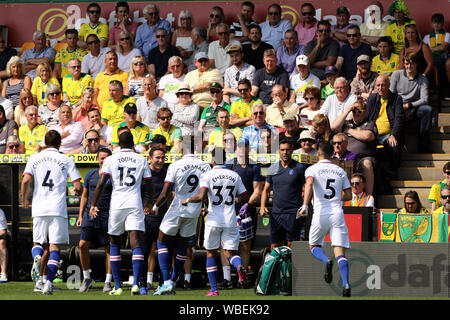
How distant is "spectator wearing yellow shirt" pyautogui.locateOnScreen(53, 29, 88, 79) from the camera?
1736 cm

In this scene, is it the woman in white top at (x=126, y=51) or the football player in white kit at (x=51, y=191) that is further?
the woman in white top at (x=126, y=51)

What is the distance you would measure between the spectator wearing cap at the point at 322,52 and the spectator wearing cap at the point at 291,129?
2434 millimetres

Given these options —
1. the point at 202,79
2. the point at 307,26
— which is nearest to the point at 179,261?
the point at 202,79

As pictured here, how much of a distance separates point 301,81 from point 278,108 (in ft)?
3.47

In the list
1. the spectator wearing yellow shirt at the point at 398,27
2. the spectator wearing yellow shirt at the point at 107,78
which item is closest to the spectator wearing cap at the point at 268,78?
the spectator wearing yellow shirt at the point at 398,27

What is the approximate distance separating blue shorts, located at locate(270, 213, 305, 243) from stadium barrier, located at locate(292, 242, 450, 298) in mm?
1009

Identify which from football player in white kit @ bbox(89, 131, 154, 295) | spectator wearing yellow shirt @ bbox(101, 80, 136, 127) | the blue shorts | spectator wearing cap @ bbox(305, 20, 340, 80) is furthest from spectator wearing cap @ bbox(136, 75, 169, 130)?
football player in white kit @ bbox(89, 131, 154, 295)

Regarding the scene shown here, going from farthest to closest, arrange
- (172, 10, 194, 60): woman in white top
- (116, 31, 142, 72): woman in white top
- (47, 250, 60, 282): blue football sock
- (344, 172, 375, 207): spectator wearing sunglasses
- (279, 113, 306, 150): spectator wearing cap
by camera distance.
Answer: (172, 10, 194, 60): woman in white top < (116, 31, 142, 72): woman in white top < (279, 113, 306, 150): spectator wearing cap < (344, 172, 375, 207): spectator wearing sunglasses < (47, 250, 60, 282): blue football sock

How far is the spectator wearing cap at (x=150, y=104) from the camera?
1501cm

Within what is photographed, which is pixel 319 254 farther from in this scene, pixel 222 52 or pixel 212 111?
pixel 222 52

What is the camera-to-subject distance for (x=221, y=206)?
443 inches

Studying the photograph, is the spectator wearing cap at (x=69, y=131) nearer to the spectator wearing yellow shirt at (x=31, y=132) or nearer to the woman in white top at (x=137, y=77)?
the spectator wearing yellow shirt at (x=31, y=132)

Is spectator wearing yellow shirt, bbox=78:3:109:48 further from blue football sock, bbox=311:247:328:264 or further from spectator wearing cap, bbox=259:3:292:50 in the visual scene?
blue football sock, bbox=311:247:328:264
